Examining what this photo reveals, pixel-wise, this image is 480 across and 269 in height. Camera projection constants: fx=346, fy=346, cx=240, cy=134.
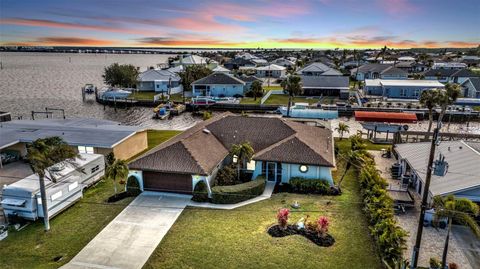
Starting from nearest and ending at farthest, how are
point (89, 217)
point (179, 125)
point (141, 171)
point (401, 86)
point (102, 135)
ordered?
1. point (89, 217)
2. point (141, 171)
3. point (102, 135)
4. point (179, 125)
5. point (401, 86)

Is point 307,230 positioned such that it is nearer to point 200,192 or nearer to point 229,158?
point 200,192

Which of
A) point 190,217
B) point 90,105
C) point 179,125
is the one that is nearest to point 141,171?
point 190,217

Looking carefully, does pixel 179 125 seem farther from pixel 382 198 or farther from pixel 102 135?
pixel 382 198

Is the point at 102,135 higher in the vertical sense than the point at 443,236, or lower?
higher

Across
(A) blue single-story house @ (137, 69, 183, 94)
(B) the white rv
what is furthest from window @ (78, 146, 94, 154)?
(A) blue single-story house @ (137, 69, 183, 94)

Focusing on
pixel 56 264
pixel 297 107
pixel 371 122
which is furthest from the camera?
pixel 297 107

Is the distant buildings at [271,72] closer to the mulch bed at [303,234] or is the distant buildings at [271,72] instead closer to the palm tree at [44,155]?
the mulch bed at [303,234]

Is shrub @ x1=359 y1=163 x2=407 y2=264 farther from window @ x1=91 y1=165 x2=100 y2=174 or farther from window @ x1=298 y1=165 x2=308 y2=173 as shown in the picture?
window @ x1=91 y1=165 x2=100 y2=174

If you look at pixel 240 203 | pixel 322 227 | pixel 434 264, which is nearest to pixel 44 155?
pixel 240 203
